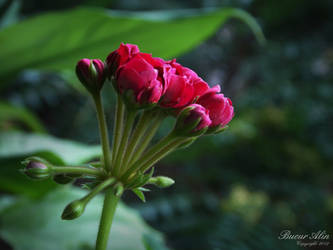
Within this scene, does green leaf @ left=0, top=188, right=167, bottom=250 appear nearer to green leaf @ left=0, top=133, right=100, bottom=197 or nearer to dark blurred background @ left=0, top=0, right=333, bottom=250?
green leaf @ left=0, top=133, right=100, bottom=197

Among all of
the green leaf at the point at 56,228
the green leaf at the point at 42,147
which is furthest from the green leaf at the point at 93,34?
the green leaf at the point at 56,228

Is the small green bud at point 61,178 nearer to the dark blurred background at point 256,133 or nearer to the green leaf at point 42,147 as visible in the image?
the green leaf at point 42,147

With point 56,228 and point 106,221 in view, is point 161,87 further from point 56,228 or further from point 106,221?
point 56,228

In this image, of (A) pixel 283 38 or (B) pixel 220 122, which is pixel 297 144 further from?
(B) pixel 220 122

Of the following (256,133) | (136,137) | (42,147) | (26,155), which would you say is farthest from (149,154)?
(256,133)

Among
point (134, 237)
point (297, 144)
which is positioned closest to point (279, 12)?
point (297, 144)

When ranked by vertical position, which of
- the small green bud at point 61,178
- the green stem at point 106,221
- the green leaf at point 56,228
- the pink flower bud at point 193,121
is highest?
the pink flower bud at point 193,121

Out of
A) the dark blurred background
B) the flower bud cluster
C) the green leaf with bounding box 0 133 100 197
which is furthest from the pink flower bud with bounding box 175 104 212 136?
the dark blurred background
